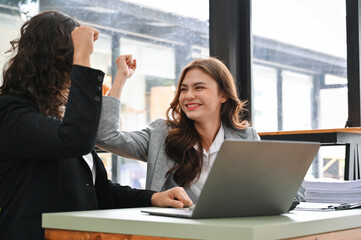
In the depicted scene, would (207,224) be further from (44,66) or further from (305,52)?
(305,52)

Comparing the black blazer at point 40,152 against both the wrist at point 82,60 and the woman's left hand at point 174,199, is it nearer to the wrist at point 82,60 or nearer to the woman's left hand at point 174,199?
the wrist at point 82,60

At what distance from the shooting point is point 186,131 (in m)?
2.46

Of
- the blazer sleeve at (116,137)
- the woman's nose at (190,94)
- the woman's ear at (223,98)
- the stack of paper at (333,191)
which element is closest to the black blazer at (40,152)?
the blazer sleeve at (116,137)

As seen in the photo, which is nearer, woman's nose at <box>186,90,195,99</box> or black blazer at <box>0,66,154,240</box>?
black blazer at <box>0,66,154,240</box>

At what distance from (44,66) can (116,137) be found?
708 millimetres

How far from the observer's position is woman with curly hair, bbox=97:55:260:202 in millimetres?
2258

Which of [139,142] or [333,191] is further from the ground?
[139,142]

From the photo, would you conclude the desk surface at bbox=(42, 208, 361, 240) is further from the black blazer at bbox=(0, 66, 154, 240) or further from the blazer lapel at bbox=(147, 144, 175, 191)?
the blazer lapel at bbox=(147, 144, 175, 191)

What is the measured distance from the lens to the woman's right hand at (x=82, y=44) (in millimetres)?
1477

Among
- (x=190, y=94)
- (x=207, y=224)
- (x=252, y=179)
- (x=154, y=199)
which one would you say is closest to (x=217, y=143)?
(x=190, y=94)

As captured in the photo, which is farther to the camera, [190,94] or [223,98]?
[223,98]

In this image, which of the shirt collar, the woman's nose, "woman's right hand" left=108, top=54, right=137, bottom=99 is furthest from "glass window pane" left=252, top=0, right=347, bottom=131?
"woman's right hand" left=108, top=54, right=137, bottom=99

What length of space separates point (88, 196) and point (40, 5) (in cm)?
253

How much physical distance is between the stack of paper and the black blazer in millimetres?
880
